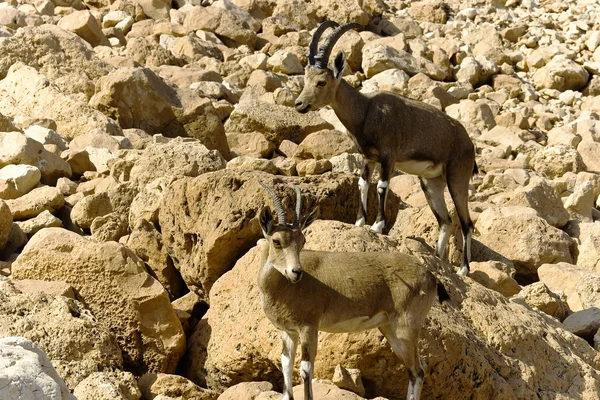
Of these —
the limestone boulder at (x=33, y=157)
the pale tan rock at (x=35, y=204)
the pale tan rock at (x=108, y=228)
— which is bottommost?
the limestone boulder at (x=33, y=157)

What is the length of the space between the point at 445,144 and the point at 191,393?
4442 mm

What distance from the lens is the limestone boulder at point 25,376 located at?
20.2 feet

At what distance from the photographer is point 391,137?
40.5 ft

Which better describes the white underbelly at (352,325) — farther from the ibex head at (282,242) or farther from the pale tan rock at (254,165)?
the pale tan rock at (254,165)

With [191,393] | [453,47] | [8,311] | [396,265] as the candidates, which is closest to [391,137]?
[396,265]

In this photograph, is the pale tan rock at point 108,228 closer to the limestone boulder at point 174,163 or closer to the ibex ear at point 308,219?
the limestone boulder at point 174,163

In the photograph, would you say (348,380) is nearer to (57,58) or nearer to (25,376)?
(25,376)

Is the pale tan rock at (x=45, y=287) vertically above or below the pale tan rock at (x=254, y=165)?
above

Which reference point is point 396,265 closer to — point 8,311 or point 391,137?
point 391,137

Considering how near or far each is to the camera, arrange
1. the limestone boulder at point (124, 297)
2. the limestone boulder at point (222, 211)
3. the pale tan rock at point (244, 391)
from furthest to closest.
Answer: the limestone boulder at point (222, 211) → the limestone boulder at point (124, 297) → the pale tan rock at point (244, 391)

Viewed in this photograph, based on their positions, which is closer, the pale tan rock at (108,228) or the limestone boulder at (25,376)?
the limestone boulder at (25,376)

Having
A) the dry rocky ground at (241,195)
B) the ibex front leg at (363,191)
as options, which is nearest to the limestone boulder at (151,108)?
the dry rocky ground at (241,195)

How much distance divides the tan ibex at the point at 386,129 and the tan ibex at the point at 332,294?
84.0 inches

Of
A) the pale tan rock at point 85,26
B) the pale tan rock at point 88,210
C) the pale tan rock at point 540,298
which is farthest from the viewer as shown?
the pale tan rock at point 85,26
